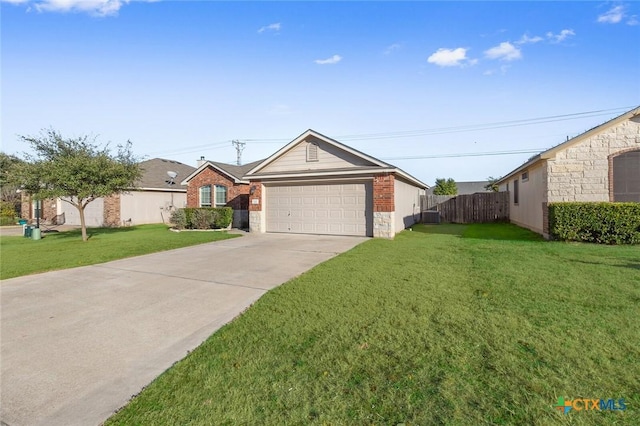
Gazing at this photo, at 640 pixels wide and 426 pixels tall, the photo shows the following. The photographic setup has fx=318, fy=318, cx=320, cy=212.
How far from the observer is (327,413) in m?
2.42

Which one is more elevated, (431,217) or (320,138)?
(320,138)

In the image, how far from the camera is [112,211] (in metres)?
22.0

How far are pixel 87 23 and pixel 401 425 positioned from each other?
1282 cm

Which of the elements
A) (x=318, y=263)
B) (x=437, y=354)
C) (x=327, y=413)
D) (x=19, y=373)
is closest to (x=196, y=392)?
(x=327, y=413)

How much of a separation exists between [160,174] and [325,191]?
17.9 metres

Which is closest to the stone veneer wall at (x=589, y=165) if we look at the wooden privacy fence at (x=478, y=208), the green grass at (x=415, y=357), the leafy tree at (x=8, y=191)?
the green grass at (x=415, y=357)

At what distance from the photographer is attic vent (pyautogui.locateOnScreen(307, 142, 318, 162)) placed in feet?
47.7

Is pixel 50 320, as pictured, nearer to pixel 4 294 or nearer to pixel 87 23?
pixel 4 294

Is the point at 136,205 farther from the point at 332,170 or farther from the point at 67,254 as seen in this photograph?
the point at 332,170

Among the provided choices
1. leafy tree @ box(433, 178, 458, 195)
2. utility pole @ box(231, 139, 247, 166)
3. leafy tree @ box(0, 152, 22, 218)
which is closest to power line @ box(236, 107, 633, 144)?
leafy tree @ box(433, 178, 458, 195)

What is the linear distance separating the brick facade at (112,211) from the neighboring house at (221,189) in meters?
5.47

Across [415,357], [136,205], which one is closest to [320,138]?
[415,357]

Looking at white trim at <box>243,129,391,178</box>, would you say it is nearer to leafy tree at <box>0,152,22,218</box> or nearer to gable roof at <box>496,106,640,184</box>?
gable roof at <box>496,106,640,184</box>

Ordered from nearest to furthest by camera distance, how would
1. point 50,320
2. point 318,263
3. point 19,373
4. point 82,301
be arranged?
point 19,373 < point 50,320 < point 82,301 < point 318,263
